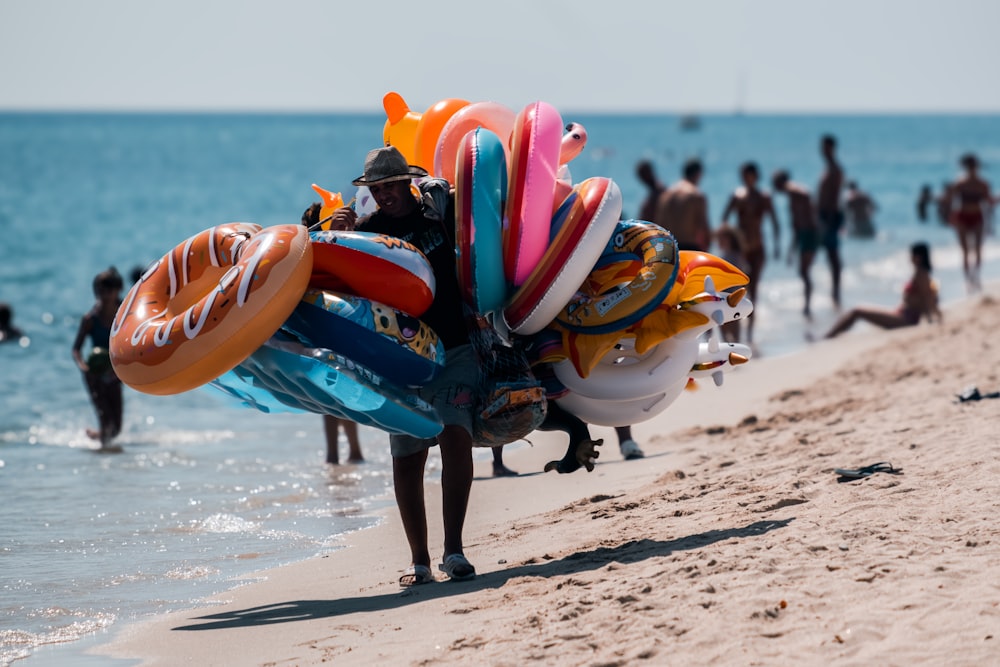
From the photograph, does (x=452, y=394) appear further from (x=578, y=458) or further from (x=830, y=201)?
(x=830, y=201)

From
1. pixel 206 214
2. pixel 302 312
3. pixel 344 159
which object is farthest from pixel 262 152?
pixel 302 312

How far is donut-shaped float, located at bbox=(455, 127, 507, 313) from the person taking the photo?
458cm

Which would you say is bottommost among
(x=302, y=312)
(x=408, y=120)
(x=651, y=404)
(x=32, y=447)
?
(x=32, y=447)

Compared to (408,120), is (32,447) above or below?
below

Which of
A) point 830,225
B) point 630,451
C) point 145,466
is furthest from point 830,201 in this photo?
point 145,466

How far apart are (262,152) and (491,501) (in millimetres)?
72670

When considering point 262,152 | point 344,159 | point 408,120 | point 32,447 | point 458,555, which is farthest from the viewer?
point 262,152

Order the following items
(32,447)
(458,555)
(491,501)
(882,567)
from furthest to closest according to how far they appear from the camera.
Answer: (32,447)
(491,501)
(458,555)
(882,567)

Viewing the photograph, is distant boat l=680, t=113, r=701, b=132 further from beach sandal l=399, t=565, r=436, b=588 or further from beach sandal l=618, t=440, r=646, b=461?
beach sandal l=399, t=565, r=436, b=588

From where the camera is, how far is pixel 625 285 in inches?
189

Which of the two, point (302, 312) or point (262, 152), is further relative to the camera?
point (262, 152)

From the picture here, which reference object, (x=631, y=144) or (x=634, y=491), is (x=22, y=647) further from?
(x=631, y=144)

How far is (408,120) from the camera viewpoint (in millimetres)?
5645

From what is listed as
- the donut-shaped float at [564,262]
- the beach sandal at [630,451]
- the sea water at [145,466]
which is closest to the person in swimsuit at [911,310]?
the sea water at [145,466]
